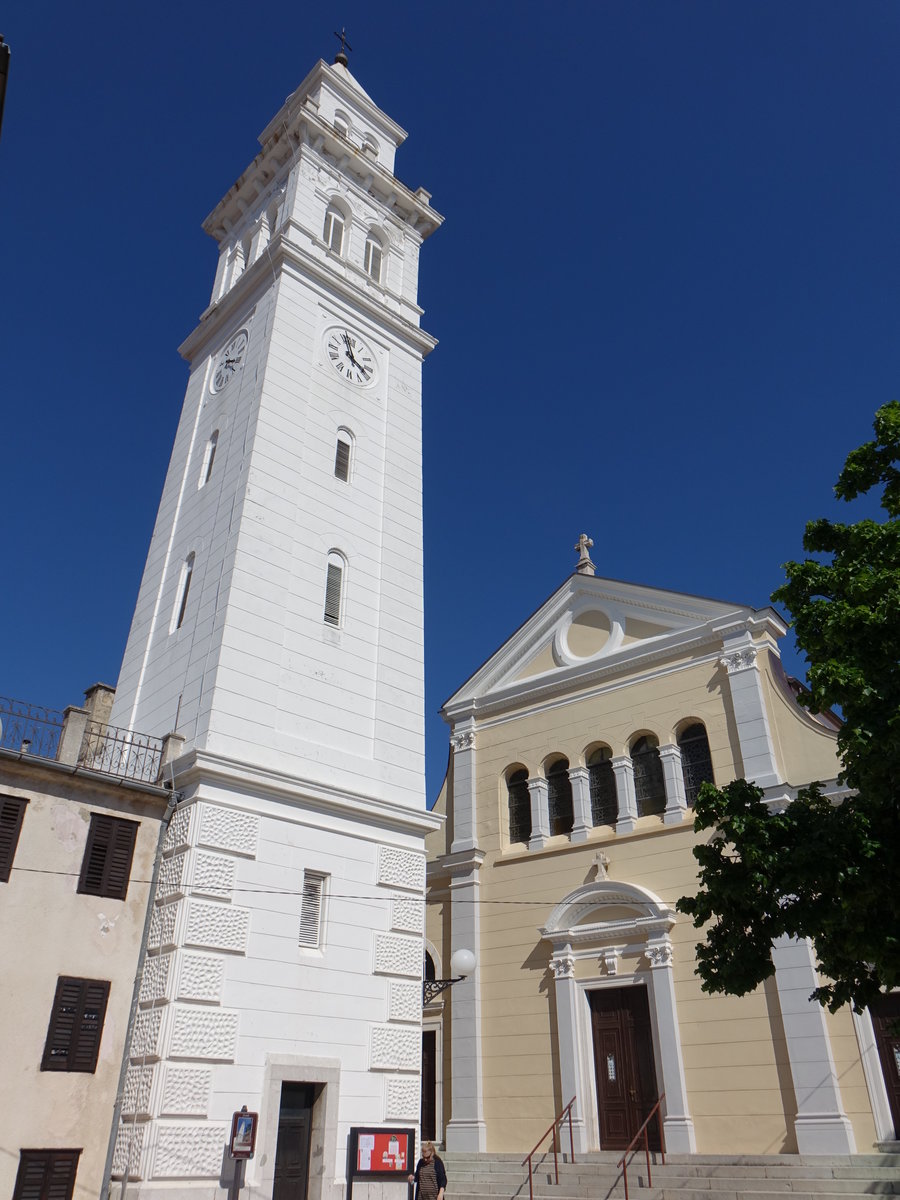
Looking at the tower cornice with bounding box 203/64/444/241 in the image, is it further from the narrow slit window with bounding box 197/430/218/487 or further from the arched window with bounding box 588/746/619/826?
the arched window with bounding box 588/746/619/826

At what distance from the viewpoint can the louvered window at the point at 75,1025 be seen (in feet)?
41.1

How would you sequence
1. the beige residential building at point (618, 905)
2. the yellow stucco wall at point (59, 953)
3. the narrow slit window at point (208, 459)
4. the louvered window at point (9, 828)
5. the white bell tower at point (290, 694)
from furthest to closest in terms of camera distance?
the narrow slit window at point (208, 459), the beige residential building at point (618, 905), the white bell tower at point (290, 694), the louvered window at point (9, 828), the yellow stucco wall at point (59, 953)

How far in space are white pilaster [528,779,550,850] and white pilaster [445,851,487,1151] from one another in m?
1.60

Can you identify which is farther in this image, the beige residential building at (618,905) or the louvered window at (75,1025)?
the beige residential building at (618,905)

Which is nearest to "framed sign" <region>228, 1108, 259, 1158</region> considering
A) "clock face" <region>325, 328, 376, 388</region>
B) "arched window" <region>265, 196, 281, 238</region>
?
"clock face" <region>325, 328, 376, 388</region>

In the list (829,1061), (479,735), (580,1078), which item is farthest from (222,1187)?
(479,735)

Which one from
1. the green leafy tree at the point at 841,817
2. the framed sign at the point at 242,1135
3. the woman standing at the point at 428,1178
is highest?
the green leafy tree at the point at 841,817

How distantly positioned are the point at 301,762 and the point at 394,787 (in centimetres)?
202

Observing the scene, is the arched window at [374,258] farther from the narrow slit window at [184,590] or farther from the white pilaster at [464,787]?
the white pilaster at [464,787]

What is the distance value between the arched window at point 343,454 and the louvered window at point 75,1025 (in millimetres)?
10478

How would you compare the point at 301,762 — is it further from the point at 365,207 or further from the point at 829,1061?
the point at 365,207

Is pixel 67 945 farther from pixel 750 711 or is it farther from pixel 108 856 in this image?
pixel 750 711

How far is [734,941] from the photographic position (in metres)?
10.9

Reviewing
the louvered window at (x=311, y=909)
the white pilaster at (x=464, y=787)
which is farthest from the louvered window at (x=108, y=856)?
the white pilaster at (x=464, y=787)
